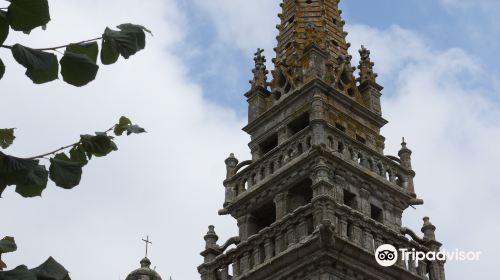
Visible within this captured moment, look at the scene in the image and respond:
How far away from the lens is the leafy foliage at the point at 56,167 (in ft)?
25.5

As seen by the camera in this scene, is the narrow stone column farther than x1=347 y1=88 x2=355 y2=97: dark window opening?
→ No

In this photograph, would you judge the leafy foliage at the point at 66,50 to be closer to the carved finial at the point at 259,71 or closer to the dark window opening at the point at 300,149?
the dark window opening at the point at 300,149

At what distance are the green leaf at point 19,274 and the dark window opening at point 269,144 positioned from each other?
2614 cm

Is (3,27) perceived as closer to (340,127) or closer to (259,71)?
(340,127)

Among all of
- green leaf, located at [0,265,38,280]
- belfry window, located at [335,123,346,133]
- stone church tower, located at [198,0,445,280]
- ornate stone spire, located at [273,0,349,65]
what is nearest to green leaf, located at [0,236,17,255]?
green leaf, located at [0,265,38,280]

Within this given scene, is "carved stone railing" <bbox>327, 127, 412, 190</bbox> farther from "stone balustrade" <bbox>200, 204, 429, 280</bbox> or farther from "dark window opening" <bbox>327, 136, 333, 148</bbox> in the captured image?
"stone balustrade" <bbox>200, 204, 429, 280</bbox>

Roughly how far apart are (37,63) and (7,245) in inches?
69.6

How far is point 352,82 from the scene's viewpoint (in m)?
34.8

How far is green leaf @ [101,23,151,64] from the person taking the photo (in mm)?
8031

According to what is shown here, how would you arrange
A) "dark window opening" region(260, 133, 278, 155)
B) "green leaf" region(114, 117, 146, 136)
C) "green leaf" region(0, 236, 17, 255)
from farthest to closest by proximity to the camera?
"dark window opening" region(260, 133, 278, 155), "green leaf" region(114, 117, 146, 136), "green leaf" region(0, 236, 17, 255)

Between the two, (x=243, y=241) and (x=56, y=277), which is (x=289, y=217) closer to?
(x=243, y=241)

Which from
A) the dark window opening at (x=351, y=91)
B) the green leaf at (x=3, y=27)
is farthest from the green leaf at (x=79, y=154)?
the dark window opening at (x=351, y=91)

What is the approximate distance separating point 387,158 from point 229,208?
218 inches

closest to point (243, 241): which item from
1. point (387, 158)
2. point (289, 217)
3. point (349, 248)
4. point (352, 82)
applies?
point (289, 217)
